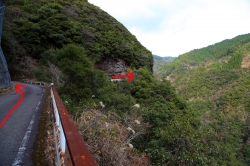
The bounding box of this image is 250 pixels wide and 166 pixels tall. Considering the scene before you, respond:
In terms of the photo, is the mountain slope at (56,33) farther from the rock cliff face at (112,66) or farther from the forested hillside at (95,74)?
the rock cliff face at (112,66)

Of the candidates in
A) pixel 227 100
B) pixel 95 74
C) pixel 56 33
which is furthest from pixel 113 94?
pixel 227 100

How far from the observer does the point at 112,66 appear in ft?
113

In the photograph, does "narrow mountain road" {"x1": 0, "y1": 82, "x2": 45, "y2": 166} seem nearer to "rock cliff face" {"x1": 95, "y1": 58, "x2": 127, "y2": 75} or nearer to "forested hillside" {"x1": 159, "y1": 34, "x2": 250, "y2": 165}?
"rock cliff face" {"x1": 95, "y1": 58, "x2": 127, "y2": 75}

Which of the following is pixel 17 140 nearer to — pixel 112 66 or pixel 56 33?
pixel 56 33

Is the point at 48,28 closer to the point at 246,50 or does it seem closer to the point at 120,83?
the point at 120,83

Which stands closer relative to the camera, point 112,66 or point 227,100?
point 112,66

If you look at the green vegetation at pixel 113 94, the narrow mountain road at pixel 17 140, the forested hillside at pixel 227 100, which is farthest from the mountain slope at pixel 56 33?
the narrow mountain road at pixel 17 140

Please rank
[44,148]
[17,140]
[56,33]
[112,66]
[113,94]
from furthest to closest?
[112,66], [56,33], [113,94], [17,140], [44,148]

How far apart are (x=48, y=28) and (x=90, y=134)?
3087 cm

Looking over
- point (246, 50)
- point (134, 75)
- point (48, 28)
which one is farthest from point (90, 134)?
point (246, 50)

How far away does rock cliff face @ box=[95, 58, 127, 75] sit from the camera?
34.0 metres

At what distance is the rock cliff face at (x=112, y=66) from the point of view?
34.0 meters

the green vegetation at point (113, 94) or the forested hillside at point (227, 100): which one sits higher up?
the green vegetation at point (113, 94)

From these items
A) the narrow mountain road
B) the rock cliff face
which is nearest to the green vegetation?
the rock cliff face
